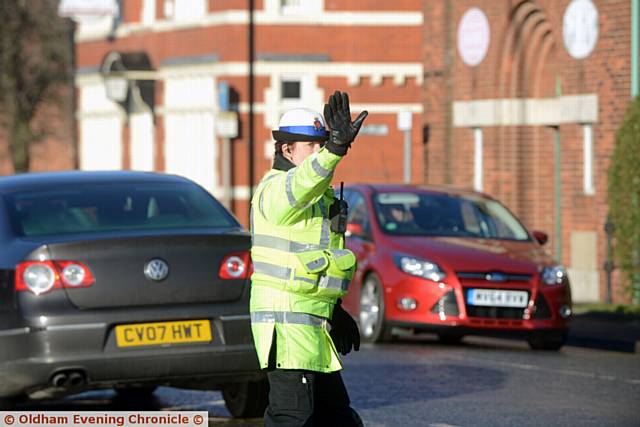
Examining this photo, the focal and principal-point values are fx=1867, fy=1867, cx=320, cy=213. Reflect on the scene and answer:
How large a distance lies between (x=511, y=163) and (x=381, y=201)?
1090 centimetres

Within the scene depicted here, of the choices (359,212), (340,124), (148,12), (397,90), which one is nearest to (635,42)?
(359,212)

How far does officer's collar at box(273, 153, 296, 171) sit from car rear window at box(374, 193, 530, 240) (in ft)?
34.1

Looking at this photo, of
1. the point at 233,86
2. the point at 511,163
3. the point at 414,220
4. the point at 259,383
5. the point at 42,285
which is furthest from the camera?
the point at 233,86

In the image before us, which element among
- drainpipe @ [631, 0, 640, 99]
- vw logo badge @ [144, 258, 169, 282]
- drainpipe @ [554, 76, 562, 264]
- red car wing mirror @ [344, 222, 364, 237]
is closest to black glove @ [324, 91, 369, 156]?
vw logo badge @ [144, 258, 169, 282]

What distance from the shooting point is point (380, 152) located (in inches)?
1692

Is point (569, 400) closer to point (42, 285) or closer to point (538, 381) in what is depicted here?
point (538, 381)

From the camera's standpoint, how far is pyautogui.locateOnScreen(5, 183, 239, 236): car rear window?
36.9 feet

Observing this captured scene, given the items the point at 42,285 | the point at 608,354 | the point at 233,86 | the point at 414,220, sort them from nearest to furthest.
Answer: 1. the point at 42,285
2. the point at 608,354
3. the point at 414,220
4. the point at 233,86

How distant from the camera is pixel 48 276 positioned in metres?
10.7

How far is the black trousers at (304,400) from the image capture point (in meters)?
7.69

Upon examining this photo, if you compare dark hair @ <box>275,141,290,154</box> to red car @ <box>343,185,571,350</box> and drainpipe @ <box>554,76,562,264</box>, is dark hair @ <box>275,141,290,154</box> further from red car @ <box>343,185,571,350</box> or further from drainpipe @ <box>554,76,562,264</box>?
drainpipe @ <box>554,76,562,264</box>

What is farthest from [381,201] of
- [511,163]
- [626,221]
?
[511,163]

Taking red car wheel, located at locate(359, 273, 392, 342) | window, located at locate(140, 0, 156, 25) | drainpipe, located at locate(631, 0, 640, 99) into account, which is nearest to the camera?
red car wheel, located at locate(359, 273, 392, 342)

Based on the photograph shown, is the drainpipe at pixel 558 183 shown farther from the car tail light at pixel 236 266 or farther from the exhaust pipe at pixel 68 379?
the exhaust pipe at pixel 68 379
